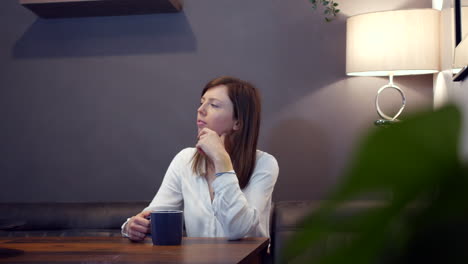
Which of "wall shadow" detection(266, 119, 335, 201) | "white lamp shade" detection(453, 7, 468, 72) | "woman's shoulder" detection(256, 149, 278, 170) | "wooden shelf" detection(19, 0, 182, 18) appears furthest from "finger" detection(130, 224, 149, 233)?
"wooden shelf" detection(19, 0, 182, 18)

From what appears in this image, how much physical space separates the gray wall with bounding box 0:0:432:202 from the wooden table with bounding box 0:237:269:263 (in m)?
1.20

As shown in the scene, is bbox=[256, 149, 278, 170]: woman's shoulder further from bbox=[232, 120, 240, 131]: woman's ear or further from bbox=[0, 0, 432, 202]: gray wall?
bbox=[0, 0, 432, 202]: gray wall

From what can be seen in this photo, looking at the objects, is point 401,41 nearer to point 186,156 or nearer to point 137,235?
point 186,156

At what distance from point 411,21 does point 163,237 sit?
1382mm

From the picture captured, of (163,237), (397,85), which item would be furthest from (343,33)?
(163,237)

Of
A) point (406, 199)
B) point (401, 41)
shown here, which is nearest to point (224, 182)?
point (401, 41)

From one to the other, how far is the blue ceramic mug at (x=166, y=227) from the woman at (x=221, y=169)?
323 mm

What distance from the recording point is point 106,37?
2.98 m

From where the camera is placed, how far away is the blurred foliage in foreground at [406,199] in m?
0.13

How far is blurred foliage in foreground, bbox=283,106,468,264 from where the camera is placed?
5.0 inches

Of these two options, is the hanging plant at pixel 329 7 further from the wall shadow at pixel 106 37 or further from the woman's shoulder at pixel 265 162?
the woman's shoulder at pixel 265 162

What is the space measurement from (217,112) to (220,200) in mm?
439

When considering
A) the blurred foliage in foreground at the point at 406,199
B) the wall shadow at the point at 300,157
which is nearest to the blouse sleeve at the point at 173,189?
the wall shadow at the point at 300,157

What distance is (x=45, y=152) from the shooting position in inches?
120
